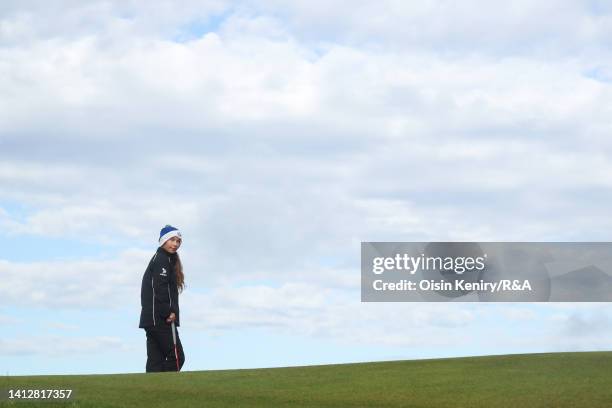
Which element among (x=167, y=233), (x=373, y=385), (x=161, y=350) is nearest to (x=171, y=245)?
(x=167, y=233)

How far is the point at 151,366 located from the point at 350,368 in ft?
17.3

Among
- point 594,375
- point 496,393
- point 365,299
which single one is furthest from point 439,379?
point 365,299

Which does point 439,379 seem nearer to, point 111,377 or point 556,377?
point 556,377

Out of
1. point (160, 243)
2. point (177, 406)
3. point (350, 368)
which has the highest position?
point (160, 243)

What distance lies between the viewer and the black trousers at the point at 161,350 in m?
23.1

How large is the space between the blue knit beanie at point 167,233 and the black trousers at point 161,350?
209cm

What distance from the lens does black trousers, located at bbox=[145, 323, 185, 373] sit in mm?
23141

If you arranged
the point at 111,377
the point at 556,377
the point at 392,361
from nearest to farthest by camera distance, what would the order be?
the point at 556,377
the point at 111,377
the point at 392,361

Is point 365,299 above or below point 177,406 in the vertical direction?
above

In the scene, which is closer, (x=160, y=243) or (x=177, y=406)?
(x=177, y=406)

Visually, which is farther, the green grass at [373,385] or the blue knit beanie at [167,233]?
the blue knit beanie at [167,233]

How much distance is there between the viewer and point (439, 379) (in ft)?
64.2

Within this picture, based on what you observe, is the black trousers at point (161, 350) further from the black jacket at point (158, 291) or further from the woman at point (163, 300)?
the black jacket at point (158, 291)

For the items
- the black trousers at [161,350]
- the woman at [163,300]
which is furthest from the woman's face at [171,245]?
the black trousers at [161,350]
